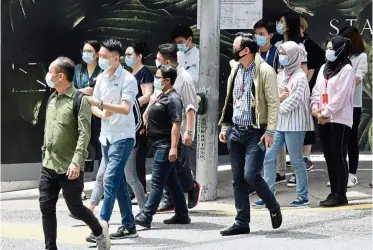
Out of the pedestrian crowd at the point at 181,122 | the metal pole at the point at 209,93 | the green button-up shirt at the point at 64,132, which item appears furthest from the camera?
the metal pole at the point at 209,93

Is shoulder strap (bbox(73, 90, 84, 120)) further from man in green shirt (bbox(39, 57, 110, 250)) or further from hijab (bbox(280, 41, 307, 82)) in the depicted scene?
hijab (bbox(280, 41, 307, 82))

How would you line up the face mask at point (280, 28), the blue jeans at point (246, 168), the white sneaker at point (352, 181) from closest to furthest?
the blue jeans at point (246, 168), the face mask at point (280, 28), the white sneaker at point (352, 181)

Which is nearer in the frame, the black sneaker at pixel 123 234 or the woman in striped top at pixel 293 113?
the black sneaker at pixel 123 234

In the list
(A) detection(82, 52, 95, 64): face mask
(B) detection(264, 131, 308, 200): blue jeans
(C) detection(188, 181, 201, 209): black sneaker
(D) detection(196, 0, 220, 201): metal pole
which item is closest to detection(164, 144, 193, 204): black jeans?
(C) detection(188, 181, 201, 209): black sneaker

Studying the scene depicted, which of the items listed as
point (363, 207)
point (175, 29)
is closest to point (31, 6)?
point (175, 29)

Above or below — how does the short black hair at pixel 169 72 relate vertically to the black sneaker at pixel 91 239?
above

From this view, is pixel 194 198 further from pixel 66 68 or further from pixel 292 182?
pixel 66 68

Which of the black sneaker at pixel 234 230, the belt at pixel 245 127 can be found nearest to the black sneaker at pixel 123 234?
the black sneaker at pixel 234 230

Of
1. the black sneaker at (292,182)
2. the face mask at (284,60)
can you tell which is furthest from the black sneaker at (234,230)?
the black sneaker at (292,182)

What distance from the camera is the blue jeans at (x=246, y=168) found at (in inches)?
333

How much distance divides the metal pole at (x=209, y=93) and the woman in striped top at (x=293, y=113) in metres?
0.79

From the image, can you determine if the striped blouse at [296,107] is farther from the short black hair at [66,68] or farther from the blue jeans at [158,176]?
the short black hair at [66,68]

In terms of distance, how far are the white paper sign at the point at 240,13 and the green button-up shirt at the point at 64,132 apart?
424 cm

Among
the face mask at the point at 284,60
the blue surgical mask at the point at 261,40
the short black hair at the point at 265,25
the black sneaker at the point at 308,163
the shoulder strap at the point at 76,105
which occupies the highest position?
the short black hair at the point at 265,25
